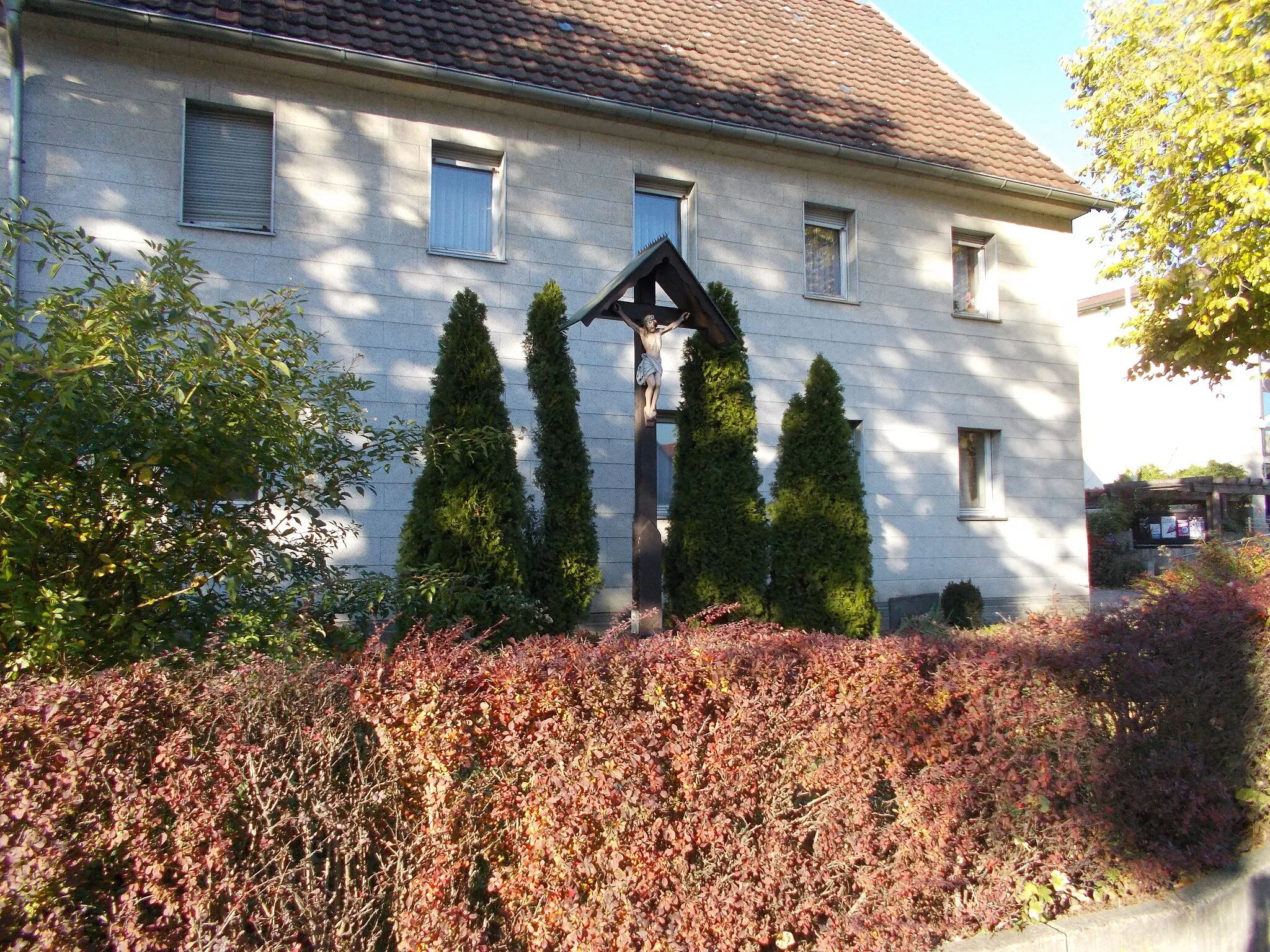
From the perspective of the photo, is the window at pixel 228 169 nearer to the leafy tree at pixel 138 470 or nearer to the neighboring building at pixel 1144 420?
the leafy tree at pixel 138 470

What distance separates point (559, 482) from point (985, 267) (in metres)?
Answer: 8.93

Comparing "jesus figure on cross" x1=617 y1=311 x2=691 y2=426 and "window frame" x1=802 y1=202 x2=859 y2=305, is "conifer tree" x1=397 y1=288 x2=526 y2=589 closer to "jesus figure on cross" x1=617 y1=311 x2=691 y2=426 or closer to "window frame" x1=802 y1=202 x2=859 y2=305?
"jesus figure on cross" x1=617 y1=311 x2=691 y2=426

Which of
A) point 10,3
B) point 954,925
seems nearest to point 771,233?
point 10,3

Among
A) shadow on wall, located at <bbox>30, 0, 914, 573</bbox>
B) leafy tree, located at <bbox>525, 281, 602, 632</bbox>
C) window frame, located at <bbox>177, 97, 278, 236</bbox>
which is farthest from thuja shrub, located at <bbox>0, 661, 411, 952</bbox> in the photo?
window frame, located at <bbox>177, 97, 278, 236</bbox>

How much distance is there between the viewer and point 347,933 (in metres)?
2.76

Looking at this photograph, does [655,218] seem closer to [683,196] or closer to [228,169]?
[683,196]

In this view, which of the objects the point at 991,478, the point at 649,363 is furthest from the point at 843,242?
the point at 649,363

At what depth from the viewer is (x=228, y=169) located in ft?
31.4

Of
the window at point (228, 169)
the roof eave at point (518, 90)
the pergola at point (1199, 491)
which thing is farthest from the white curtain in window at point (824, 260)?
the pergola at point (1199, 491)

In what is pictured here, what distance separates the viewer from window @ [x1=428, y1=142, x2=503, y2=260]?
10508mm

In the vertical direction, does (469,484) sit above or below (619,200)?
below

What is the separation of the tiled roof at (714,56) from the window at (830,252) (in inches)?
40.0

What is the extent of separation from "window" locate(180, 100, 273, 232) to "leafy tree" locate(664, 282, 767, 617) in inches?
196

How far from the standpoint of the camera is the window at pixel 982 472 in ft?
44.8
